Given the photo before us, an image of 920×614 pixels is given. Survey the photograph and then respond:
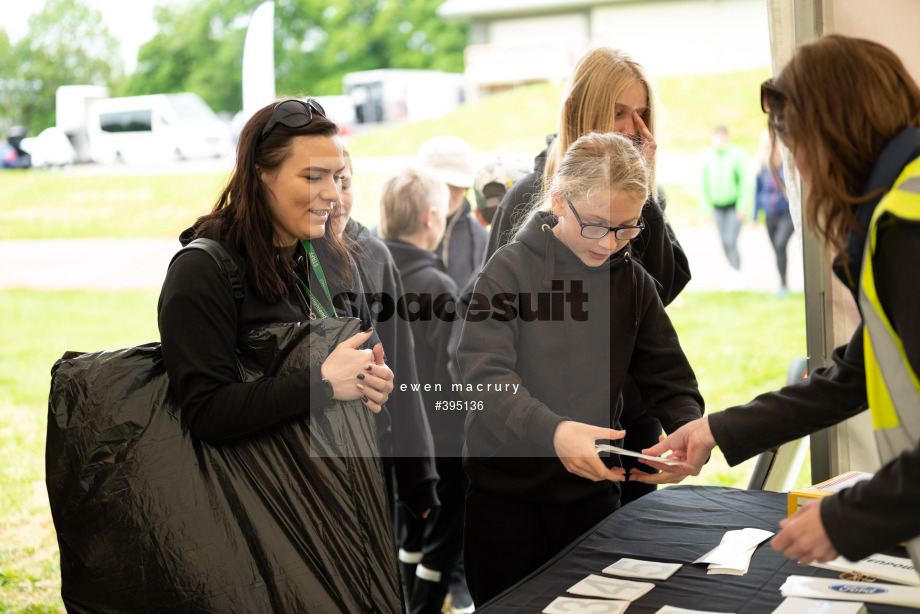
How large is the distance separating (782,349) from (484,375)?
19.8 feet

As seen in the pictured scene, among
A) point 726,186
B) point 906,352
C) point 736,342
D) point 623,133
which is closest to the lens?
point 906,352

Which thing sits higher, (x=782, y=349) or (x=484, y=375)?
(x=484, y=375)

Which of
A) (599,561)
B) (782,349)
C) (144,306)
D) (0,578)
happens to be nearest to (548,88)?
(144,306)

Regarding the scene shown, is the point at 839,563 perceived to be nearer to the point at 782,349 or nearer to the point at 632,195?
the point at 632,195

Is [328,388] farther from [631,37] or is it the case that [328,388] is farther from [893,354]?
[631,37]

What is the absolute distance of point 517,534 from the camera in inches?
68.6

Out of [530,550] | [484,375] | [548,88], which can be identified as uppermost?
[548,88]

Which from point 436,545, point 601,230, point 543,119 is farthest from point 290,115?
point 543,119

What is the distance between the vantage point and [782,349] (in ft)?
22.9

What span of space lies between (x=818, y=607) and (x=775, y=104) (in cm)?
77

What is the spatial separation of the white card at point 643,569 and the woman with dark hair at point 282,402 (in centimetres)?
40

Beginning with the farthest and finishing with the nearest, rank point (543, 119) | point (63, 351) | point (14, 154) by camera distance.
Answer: point (14, 154) < point (543, 119) < point (63, 351)

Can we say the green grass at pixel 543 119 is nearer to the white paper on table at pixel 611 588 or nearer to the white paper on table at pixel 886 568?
the white paper on table at pixel 886 568

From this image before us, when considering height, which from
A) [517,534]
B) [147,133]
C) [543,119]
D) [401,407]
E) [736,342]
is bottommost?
[736,342]
